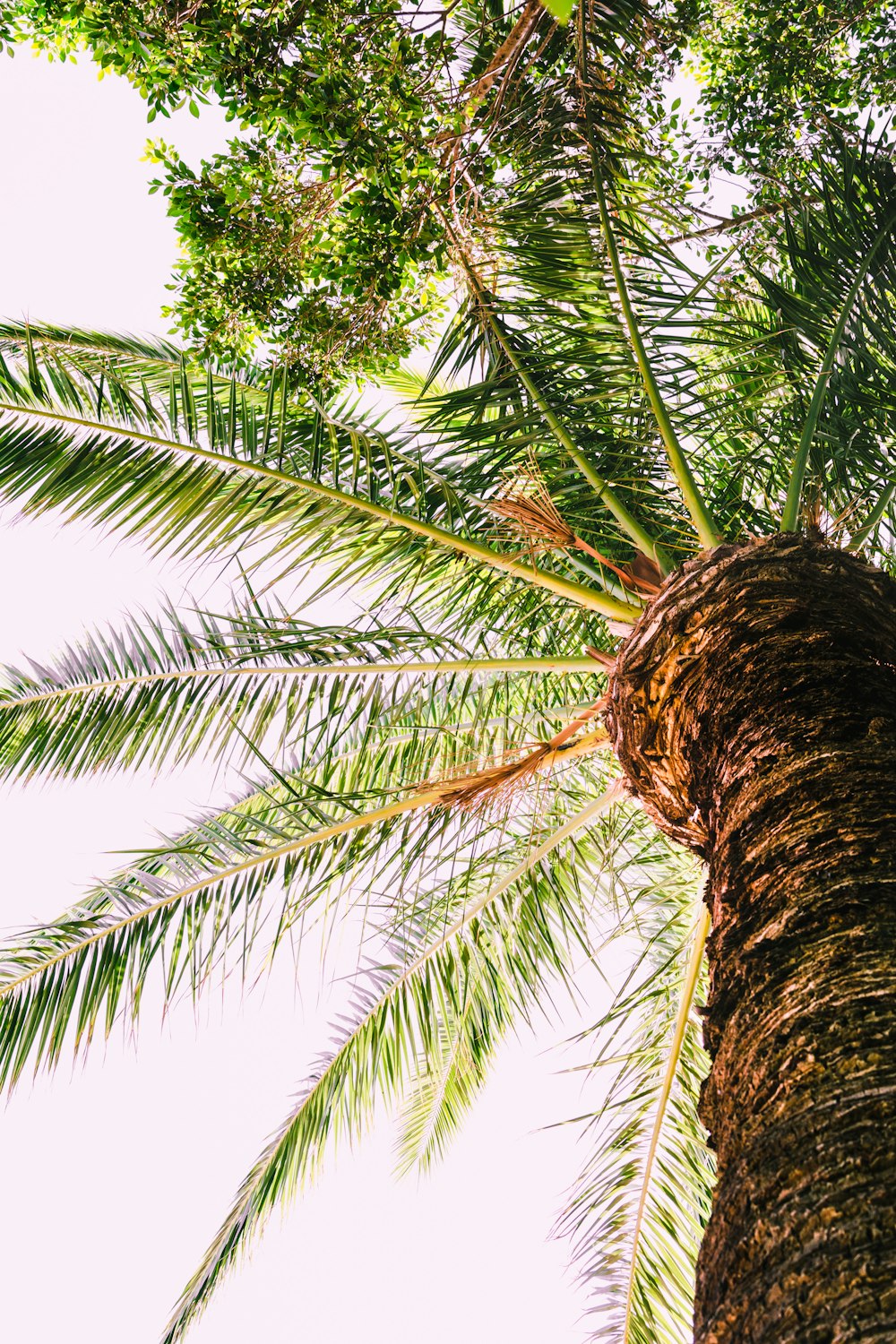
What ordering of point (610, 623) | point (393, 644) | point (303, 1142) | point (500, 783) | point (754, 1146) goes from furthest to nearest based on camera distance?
point (303, 1142) < point (393, 644) < point (610, 623) < point (500, 783) < point (754, 1146)

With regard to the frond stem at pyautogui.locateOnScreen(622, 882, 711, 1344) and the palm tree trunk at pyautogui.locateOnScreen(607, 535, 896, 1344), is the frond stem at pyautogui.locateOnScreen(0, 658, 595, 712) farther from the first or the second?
the frond stem at pyautogui.locateOnScreen(622, 882, 711, 1344)

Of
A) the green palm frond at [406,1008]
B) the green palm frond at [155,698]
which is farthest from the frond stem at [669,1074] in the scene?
the green palm frond at [155,698]

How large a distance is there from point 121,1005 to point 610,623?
8.94 feet

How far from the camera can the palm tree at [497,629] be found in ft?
11.4

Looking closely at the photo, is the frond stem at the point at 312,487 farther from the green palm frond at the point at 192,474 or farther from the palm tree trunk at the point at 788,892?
the palm tree trunk at the point at 788,892

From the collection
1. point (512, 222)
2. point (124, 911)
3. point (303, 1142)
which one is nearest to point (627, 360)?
point (512, 222)

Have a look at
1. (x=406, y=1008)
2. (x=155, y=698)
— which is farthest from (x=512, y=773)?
(x=406, y=1008)

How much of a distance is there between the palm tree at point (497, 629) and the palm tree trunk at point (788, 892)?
0.03 meters

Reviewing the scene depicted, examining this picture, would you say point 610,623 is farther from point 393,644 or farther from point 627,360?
point 627,360

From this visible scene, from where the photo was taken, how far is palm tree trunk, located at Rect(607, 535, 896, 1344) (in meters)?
1.18

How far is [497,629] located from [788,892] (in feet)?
9.34

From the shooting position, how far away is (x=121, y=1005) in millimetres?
4230

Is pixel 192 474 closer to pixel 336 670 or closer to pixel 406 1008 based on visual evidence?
pixel 336 670

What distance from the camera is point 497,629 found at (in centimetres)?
451
